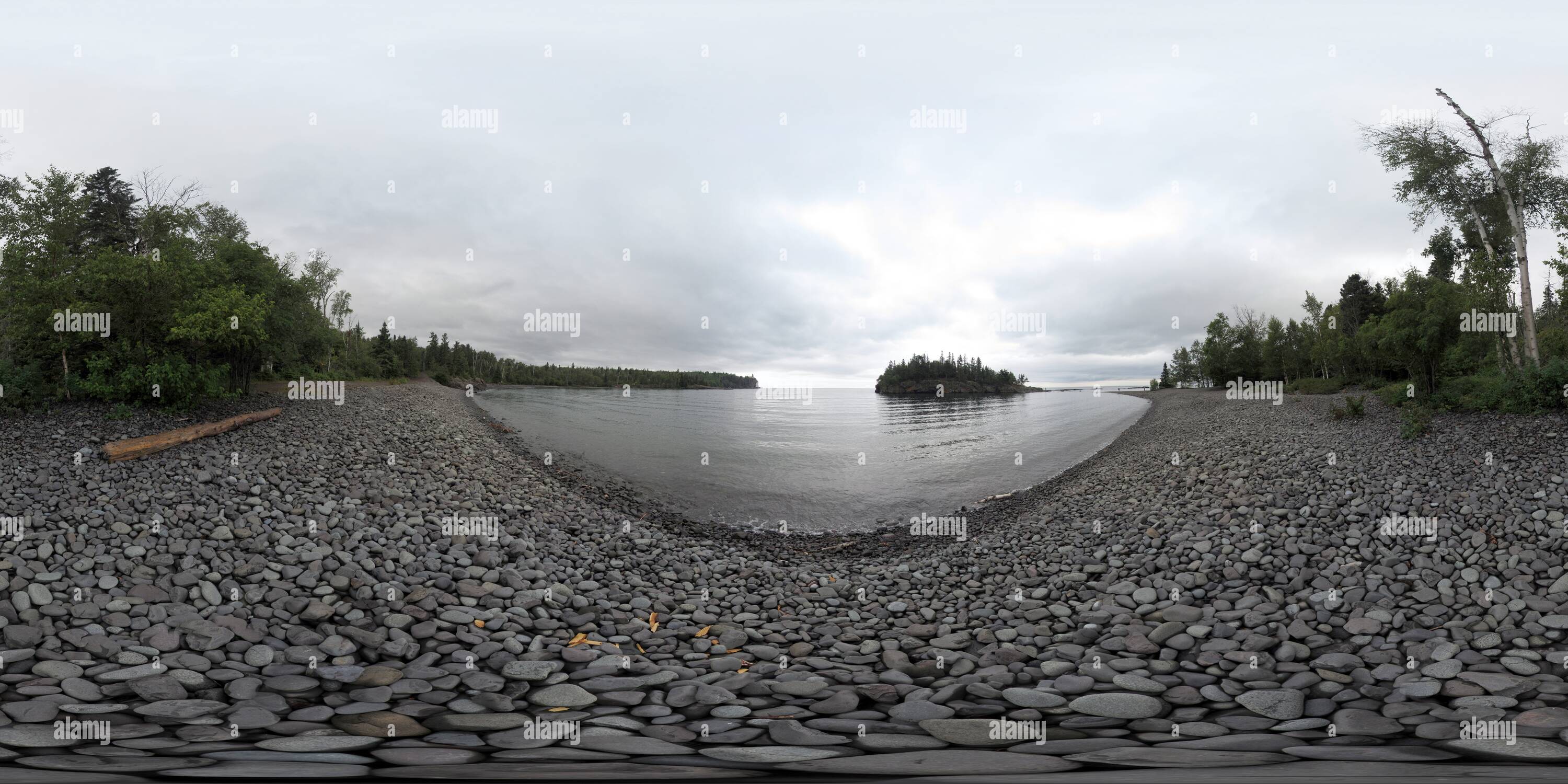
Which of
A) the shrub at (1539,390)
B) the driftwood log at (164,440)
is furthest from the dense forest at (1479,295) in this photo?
the driftwood log at (164,440)

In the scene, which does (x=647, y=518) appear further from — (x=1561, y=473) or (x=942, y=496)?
(x=1561, y=473)

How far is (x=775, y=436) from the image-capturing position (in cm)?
3075

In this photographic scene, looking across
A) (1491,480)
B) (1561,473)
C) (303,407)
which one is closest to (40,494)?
(303,407)

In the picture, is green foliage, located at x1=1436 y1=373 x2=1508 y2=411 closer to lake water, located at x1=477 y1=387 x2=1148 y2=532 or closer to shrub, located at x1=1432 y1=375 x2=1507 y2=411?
shrub, located at x1=1432 y1=375 x2=1507 y2=411

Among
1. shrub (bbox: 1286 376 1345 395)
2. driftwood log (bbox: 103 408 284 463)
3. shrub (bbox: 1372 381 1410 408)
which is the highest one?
shrub (bbox: 1286 376 1345 395)

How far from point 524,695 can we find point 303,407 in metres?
18.7

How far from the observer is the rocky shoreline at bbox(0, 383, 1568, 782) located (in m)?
3.39

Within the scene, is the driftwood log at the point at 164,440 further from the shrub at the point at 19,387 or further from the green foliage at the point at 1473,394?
the green foliage at the point at 1473,394

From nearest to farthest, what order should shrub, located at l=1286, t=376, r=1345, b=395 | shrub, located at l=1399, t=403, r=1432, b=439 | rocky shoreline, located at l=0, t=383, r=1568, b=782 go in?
rocky shoreline, located at l=0, t=383, r=1568, b=782
shrub, located at l=1399, t=403, r=1432, b=439
shrub, located at l=1286, t=376, r=1345, b=395

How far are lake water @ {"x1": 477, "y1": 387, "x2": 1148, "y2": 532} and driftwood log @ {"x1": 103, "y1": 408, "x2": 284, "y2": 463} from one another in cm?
903

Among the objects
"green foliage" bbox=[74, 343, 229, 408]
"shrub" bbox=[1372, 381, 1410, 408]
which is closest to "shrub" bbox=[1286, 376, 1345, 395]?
"shrub" bbox=[1372, 381, 1410, 408]

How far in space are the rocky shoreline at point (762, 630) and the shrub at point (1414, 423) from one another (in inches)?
53.7

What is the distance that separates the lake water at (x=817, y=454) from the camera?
14.9 meters

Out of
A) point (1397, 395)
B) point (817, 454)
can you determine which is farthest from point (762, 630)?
point (1397, 395)
